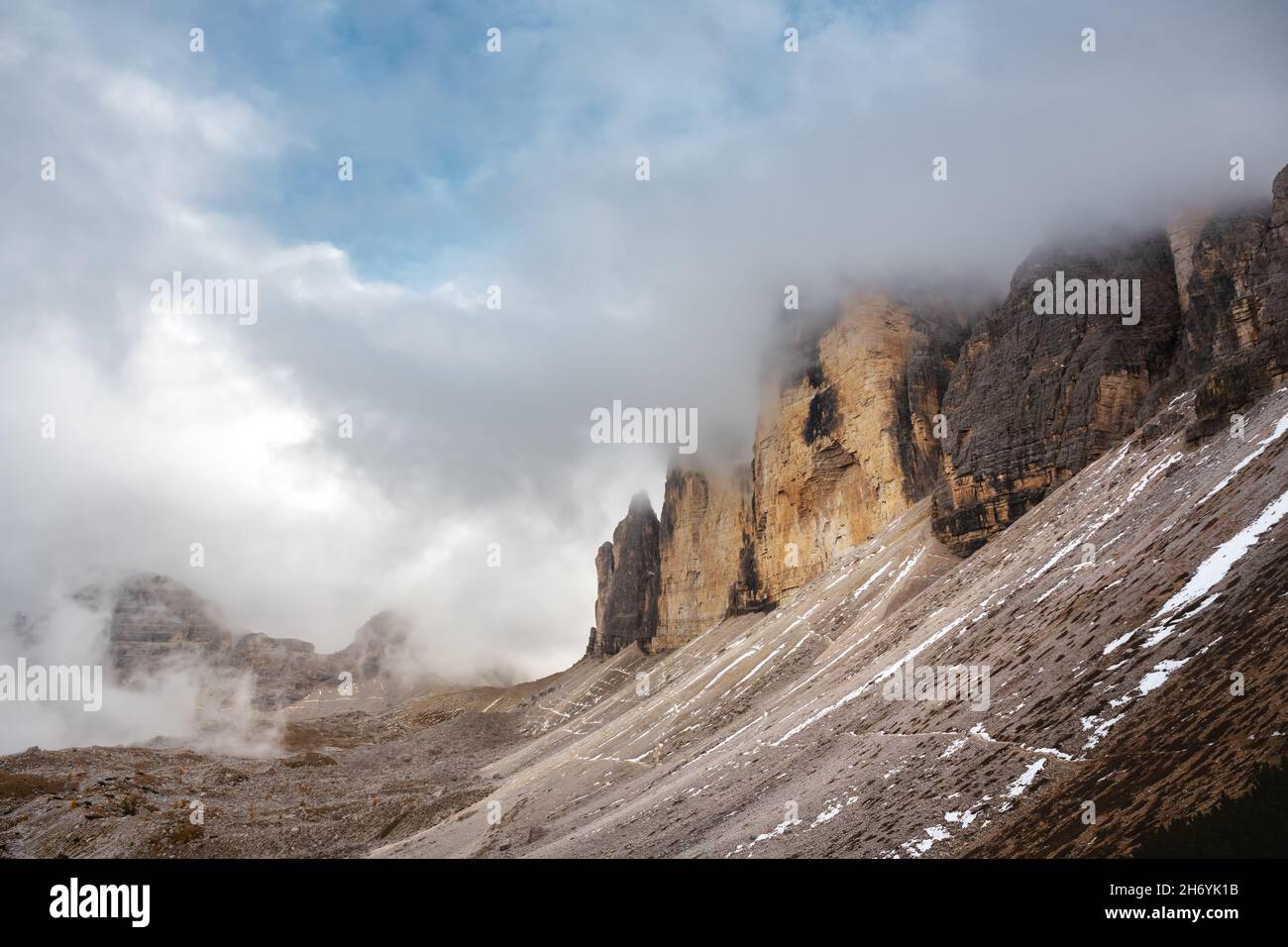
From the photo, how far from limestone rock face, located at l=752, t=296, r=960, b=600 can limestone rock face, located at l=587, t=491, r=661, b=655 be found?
57615 mm

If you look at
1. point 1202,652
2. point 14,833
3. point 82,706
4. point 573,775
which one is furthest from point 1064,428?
point 82,706

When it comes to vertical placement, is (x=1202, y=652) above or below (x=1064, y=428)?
below

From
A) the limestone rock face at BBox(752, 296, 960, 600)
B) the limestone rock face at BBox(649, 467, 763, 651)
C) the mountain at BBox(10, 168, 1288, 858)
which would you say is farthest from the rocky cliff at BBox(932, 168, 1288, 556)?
the limestone rock face at BBox(649, 467, 763, 651)

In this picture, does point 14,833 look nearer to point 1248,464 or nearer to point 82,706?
point 1248,464

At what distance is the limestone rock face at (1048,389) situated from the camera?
5188 centimetres

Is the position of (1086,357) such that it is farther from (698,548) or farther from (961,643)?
(698,548)

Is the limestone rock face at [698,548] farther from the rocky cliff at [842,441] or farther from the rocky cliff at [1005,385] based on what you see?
the rocky cliff at [1005,385]

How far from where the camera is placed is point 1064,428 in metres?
53.1

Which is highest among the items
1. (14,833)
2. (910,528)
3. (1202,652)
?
(910,528)

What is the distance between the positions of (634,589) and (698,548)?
2795cm

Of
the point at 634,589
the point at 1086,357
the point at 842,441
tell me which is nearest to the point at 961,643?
the point at 1086,357

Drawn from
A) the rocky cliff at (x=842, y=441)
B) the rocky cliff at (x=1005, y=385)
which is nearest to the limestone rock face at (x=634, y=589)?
the rocky cliff at (x=842, y=441)

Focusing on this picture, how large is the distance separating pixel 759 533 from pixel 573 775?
5593 cm

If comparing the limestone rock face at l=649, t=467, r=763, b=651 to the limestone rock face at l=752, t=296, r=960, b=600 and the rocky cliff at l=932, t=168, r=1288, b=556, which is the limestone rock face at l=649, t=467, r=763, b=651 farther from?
the rocky cliff at l=932, t=168, r=1288, b=556
